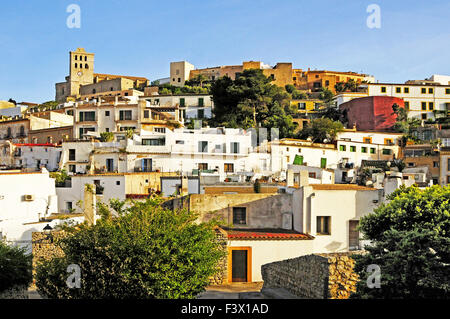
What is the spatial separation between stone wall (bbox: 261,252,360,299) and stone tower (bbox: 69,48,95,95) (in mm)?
98774

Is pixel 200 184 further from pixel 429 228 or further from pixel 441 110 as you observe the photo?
pixel 441 110

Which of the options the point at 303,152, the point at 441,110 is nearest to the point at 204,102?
the point at 303,152

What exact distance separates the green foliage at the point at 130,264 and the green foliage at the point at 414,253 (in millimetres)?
5059

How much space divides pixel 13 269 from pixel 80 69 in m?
102

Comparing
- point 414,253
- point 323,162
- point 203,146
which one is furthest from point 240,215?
point 323,162

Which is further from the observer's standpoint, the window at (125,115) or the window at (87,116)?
the window at (87,116)

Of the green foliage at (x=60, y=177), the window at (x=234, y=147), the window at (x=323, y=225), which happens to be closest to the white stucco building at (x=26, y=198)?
the green foliage at (x=60, y=177)

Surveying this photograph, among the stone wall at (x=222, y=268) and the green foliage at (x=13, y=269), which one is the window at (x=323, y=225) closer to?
the stone wall at (x=222, y=268)

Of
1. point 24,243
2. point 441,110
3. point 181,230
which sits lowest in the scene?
point 24,243

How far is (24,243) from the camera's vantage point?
2127 centimetres

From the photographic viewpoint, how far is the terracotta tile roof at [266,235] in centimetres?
2106

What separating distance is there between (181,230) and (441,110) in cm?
5778

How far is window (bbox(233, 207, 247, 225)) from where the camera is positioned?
2431 centimetres
